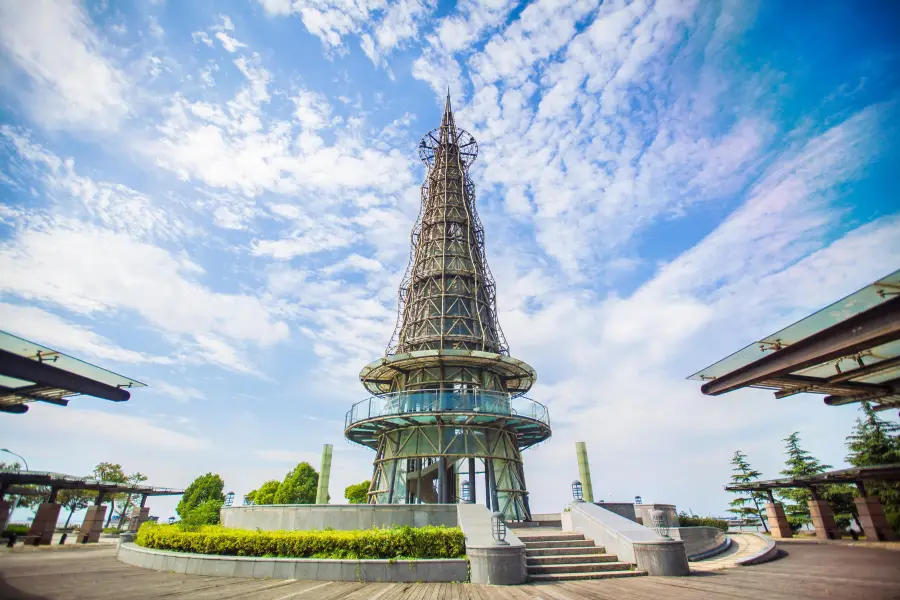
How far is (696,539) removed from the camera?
14609 millimetres

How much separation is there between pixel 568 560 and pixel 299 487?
143 feet

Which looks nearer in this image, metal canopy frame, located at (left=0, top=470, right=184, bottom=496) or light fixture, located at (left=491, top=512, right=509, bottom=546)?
light fixture, located at (left=491, top=512, right=509, bottom=546)

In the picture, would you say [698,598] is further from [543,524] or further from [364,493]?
[364,493]

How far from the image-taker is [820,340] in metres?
6.01

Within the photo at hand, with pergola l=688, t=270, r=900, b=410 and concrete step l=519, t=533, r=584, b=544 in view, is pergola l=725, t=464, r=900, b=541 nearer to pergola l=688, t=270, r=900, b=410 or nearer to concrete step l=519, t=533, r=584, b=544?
pergola l=688, t=270, r=900, b=410

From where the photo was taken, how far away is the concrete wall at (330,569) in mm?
9562

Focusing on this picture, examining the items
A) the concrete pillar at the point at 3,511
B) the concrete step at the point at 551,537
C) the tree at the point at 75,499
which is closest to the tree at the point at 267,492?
the tree at the point at 75,499

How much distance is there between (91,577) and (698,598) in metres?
13.0

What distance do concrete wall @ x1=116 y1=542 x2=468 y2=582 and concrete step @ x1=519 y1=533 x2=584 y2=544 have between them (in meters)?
3.62

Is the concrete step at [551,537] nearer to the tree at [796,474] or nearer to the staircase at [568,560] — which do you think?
the staircase at [568,560]

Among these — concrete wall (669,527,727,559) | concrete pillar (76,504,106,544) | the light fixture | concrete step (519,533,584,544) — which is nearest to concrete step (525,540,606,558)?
concrete step (519,533,584,544)

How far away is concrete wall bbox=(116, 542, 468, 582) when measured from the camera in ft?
31.4

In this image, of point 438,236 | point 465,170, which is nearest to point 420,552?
point 438,236

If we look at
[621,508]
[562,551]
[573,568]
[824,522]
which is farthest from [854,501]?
[573,568]
